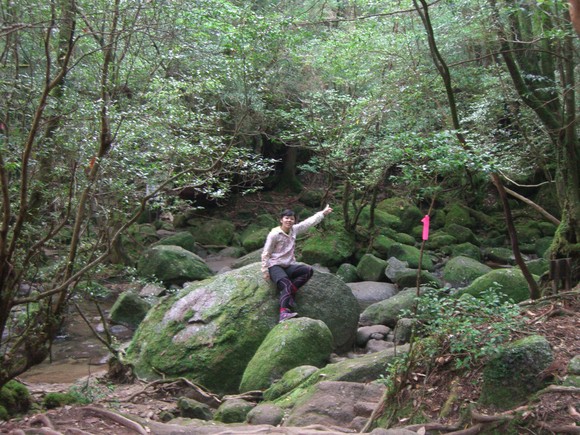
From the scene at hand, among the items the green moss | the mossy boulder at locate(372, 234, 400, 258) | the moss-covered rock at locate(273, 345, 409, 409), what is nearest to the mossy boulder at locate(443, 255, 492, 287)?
the mossy boulder at locate(372, 234, 400, 258)

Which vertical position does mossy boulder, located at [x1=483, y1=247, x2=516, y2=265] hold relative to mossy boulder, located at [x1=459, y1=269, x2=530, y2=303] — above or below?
below

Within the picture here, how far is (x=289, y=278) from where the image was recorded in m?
8.48

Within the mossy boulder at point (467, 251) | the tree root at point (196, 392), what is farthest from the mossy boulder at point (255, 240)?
the tree root at point (196, 392)

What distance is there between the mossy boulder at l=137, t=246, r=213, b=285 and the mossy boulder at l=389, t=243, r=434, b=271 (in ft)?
16.8

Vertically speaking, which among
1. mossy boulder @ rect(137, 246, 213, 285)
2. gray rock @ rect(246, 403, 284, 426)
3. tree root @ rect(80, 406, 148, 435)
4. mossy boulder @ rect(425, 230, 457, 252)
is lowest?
mossy boulder @ rect(425, 230, 457, 252)

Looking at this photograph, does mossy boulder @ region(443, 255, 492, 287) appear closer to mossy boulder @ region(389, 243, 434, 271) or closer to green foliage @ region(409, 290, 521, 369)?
mossy boulder @ region(389, 243, 434, 271)

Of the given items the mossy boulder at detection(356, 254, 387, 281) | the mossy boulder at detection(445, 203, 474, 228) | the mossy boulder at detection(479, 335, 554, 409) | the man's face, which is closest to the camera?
the mossy boulder at detection(479, 335, 554, 409)

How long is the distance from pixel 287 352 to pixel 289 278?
61.4 inches

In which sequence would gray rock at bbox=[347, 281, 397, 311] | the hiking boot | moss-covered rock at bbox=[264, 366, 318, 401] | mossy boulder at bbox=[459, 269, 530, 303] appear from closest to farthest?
moss-covered rock at bbox=[264, 366, 318, 401], the hiking boot, mossy boulder at bbox=[459, 269, 530, 303], gray rock at bbox=[347, 281, 397, 311]

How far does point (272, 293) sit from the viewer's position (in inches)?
337

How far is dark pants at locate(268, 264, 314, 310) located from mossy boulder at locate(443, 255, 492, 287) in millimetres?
6934

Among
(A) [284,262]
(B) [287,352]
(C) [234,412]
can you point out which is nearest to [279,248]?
(A) [284,262]

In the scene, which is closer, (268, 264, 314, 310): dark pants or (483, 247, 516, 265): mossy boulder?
(268, 264, 314, 310): dark pants

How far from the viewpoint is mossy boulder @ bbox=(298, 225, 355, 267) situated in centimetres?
1641
